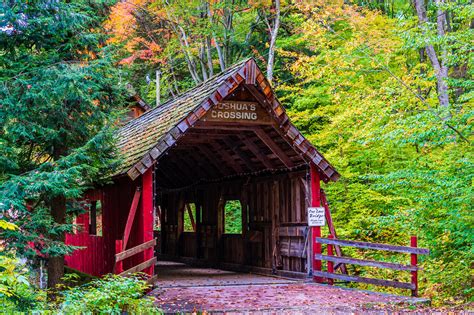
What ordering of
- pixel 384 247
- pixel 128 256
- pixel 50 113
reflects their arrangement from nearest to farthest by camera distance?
pixel 50 113 → pixel 128 256 → pixel 384 247

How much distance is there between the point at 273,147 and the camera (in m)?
15.7

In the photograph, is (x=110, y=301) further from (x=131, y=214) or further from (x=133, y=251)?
(x=131, y=214)

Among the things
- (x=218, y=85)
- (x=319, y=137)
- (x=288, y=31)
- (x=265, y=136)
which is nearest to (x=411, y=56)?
(x=288, y=31)

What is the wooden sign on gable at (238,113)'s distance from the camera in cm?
1424

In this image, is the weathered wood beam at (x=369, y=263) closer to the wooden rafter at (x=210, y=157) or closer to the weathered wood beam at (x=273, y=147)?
the weathered wood beam at (x=273, y=147)

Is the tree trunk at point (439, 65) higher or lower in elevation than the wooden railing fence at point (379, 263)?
higher

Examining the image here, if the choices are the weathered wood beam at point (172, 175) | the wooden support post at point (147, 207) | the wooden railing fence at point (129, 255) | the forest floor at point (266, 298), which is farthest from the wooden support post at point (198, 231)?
the wooden railing fence at point (129, 255)

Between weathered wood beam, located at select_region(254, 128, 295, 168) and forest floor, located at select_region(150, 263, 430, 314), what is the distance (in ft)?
10.0

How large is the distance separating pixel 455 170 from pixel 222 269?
8439 millimetres

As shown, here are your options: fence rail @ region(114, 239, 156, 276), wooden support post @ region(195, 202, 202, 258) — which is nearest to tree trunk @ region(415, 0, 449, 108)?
wooden support post @ region(195, 202, 202, 258)

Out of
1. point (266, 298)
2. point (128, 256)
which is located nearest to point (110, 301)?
point (128, 256)

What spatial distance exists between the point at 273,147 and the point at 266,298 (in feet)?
15.7

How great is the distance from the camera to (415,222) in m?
14.5

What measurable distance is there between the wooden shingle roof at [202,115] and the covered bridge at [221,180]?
0.08 feet
